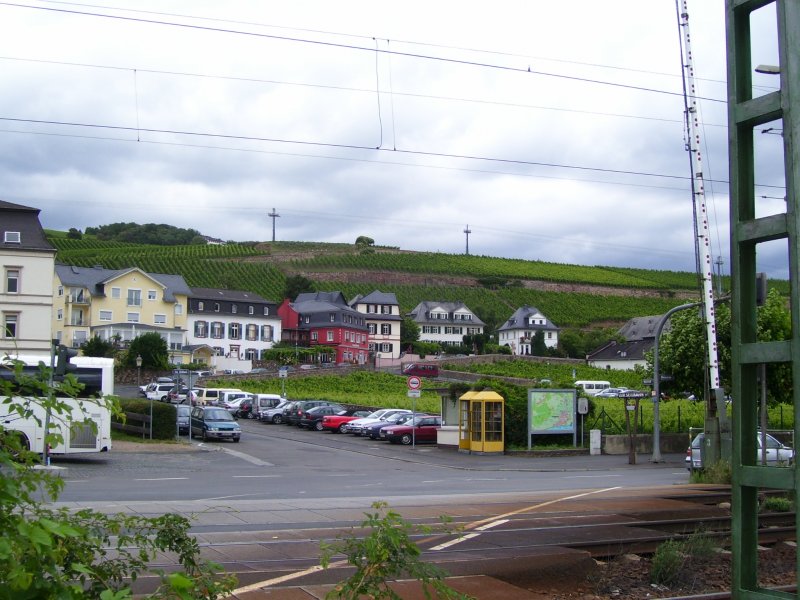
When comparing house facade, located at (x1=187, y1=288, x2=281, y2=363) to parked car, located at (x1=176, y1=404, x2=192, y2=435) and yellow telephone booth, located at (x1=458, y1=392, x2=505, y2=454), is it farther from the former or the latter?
yellow telephone booth, located at (x1=458, y1=392, x2=505, y2=454)

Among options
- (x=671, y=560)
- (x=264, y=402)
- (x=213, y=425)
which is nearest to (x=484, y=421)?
(x=213, y=425)

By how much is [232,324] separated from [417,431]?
199 feet

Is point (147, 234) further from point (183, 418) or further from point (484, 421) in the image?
point (484, 421)

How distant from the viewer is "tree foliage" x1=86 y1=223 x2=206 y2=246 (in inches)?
7077

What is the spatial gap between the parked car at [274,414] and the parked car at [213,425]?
409 inches

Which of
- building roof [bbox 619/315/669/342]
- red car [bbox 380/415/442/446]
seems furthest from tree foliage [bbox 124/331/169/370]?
building roof [bbox 619/315/669/342]

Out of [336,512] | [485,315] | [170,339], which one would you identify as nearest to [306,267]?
[485,315]

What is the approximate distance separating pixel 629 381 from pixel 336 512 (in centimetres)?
6741

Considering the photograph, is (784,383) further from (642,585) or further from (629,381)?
(629,381)

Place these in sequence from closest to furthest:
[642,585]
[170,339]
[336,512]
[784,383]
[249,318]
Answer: [642,585] < [336,512] < [784,383] < [170,339] < [249,318]

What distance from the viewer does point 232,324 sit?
327 feet

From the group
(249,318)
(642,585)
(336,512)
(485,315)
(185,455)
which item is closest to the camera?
(642,585)

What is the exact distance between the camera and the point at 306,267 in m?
149

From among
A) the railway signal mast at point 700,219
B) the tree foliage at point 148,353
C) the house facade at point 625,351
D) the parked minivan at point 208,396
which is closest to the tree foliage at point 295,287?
the house facade at point 625,351
